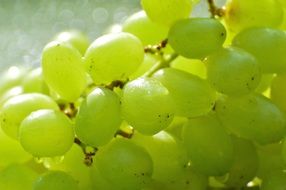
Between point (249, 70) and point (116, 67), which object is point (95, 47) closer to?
point (116, 67)

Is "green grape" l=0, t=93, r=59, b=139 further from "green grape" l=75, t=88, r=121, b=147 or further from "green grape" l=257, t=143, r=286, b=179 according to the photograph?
"green grape" l=257, t=143, r=286, b=179

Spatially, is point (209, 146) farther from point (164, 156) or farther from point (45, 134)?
point (45, 134)

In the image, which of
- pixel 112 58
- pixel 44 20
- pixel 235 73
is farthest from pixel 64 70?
pixel 44 20

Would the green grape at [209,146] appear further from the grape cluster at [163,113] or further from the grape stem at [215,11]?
the grape stem at [215,11]

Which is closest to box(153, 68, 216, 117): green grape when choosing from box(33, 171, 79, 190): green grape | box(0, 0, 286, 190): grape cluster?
box(0, 0, 286, 190): grape cluster

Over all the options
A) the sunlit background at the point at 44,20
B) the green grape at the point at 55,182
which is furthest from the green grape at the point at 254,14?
the sunlit background at the point at 44,20

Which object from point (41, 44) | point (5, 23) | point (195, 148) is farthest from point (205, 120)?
point (5, 23)
